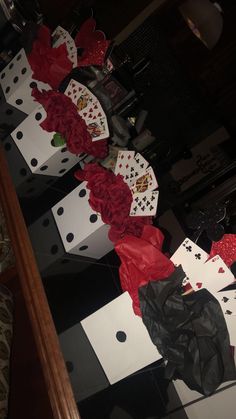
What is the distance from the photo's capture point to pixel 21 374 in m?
1.46

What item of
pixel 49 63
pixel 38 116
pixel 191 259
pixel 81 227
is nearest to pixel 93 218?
pixel 81 227

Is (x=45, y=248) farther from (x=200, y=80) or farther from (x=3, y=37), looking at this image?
(x=200, y=80)

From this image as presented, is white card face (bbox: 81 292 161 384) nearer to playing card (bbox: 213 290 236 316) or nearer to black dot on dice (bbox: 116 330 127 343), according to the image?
black dot on dice (bbox: 116 330 127 343)

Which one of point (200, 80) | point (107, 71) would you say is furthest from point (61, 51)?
point (200, 80)

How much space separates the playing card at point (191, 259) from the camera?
111cm

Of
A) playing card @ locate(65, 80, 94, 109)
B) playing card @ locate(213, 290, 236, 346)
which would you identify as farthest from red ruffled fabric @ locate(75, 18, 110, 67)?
playing card @ locate(213, 290, 236, 346)

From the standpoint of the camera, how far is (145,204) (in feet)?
4.37

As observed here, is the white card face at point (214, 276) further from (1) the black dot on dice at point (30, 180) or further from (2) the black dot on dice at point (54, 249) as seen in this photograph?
(1) the black dot on dice at point (30, 180)

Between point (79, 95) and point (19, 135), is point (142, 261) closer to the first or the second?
point (79, 95)

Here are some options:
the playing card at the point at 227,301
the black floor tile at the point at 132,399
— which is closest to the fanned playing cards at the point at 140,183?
the playing card at the point at 227,301

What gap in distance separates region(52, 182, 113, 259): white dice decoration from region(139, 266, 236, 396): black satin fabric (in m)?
0.38

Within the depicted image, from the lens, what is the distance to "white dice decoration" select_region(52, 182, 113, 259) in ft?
4.73

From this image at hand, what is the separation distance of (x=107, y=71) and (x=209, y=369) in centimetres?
138

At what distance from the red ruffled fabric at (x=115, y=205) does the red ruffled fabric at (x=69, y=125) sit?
0.20 m
